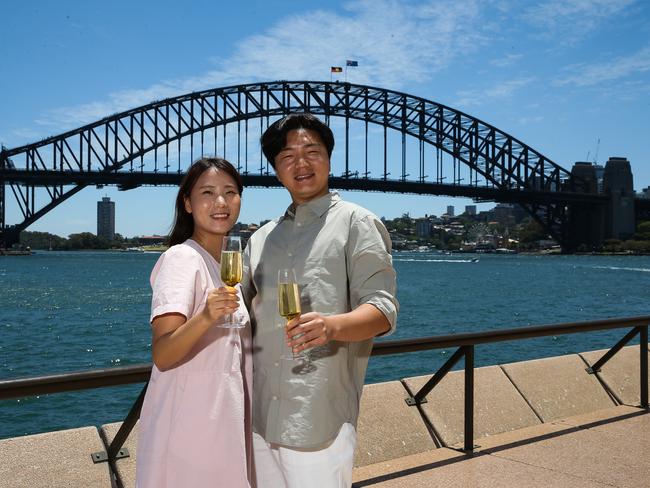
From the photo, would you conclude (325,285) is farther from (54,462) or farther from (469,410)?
(469,410)

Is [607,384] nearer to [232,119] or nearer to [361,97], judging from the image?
[232,119]

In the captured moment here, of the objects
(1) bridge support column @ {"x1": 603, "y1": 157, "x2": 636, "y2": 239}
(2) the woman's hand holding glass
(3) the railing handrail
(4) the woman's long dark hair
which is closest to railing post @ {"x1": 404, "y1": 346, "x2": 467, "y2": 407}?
(3) the railing handrail

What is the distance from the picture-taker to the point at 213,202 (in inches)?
81.0

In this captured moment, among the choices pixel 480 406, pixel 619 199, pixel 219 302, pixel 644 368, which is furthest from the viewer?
pixel 619 199

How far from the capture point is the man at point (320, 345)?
1.92m

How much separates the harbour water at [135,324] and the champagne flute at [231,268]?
25.0 feet

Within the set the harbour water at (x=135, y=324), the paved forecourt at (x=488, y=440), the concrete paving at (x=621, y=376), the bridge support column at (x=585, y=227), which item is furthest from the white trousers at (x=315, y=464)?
the bridge support column at (x=585, y=227)

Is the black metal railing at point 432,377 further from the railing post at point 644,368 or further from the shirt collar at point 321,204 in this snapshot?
the shirt collar at point 321,204

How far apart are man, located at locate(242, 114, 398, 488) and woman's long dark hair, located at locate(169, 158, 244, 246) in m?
0.19

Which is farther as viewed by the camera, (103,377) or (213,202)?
(103,377)

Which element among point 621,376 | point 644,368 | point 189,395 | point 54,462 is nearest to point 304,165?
point 189,395

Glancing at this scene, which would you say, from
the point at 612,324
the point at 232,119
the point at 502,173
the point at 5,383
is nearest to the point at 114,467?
the point at 5,383

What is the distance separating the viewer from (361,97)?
213ft

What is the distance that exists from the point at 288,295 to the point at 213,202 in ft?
1.36
